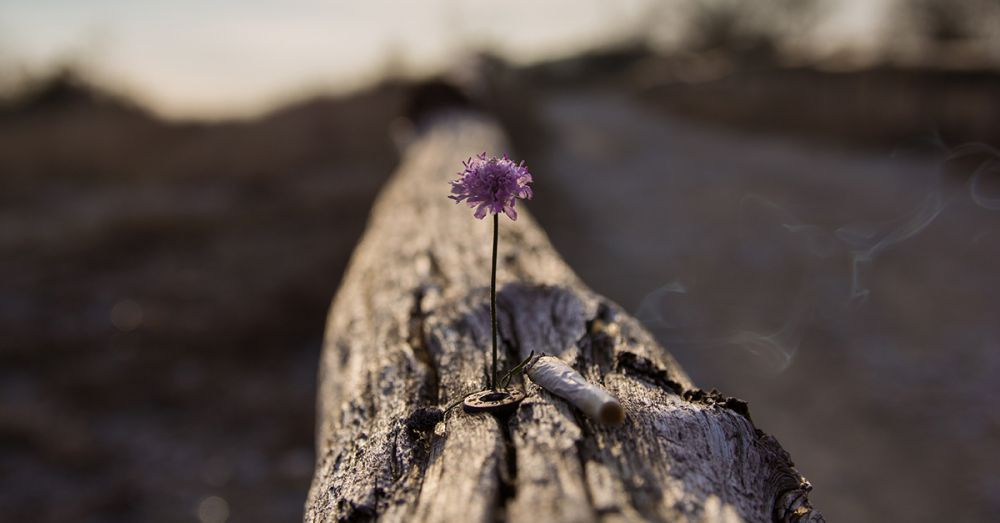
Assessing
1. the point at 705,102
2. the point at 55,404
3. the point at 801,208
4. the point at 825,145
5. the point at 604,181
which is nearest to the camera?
the point at 55,404

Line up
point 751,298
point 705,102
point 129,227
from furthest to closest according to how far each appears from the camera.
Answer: point 705,102 → point 129,227 → point 751,298

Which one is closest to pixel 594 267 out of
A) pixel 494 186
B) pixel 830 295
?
pixel 830 295

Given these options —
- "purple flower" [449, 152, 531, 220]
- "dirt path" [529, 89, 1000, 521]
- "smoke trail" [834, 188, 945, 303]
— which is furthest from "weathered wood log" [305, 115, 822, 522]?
"smoke trail" [834, 188, 945, 303]

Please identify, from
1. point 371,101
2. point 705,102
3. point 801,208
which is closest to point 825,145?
point 801,208

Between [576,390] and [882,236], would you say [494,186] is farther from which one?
[882,236]

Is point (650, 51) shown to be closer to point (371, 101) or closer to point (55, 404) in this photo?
point (371, 101)

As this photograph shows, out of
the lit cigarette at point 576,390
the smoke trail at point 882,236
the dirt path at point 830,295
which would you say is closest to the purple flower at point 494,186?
the lit cigarette at point 576,390

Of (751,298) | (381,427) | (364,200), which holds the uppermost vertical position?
(364,200)
